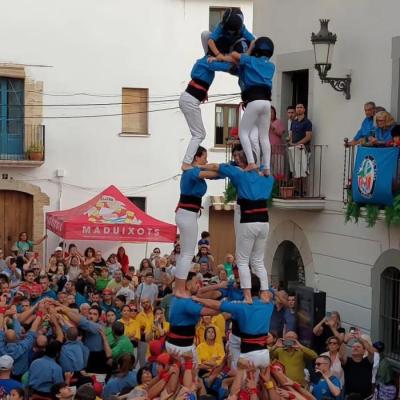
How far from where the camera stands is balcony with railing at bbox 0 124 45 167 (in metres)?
26.8

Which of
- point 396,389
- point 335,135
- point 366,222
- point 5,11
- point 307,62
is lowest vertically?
point 396,389

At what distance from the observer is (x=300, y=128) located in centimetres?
1703

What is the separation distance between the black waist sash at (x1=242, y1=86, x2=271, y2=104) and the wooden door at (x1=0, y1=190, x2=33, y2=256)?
17.4m

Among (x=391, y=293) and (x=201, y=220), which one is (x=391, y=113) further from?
(x=201, y=220)

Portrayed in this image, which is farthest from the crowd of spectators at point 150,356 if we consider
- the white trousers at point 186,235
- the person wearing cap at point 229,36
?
the person wearing cap at point 229,36

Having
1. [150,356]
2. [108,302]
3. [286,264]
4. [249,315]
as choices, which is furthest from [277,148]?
[249,315]

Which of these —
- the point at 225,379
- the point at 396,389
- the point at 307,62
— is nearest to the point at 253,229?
the point at 225,379

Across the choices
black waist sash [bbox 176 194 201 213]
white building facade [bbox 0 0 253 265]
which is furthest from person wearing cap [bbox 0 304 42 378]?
white building facade [bbox 0 0 253 265]

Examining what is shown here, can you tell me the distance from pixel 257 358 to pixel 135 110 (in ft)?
59.9

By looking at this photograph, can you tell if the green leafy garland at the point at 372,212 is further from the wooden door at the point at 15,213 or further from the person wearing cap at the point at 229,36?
the wooden door at the point at 15,213

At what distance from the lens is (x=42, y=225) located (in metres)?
27.2

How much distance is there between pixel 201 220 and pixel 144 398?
717 inches

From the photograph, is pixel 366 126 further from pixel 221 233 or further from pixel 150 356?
pixel 221 233

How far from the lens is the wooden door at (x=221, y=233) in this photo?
28.6 metres
